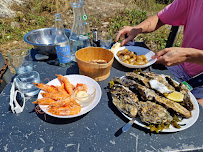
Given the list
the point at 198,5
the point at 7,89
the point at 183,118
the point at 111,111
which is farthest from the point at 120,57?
the point at 7,89

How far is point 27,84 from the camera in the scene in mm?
1310

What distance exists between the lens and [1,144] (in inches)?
36.5

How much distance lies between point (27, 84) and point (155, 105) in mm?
1182

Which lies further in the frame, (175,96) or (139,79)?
(139,79)

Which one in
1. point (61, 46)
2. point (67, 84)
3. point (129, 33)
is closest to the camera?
point (67, 84)

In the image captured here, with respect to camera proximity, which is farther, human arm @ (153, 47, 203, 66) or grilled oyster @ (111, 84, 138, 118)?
human arm @ (153, 47, 203, 66)

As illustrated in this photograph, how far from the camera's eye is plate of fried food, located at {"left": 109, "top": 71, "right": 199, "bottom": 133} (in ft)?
3.25

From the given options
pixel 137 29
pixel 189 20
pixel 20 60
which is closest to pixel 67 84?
pixel 20 60

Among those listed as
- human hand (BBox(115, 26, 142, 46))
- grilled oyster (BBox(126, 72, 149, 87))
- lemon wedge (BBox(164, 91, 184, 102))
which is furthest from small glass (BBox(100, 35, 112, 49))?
lemon wedge (BBox(164, 91, 184, 102))

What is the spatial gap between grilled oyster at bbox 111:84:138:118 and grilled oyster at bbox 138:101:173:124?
6 centimetres

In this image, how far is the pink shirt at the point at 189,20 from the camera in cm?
171

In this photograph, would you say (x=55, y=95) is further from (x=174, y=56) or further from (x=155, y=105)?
(x=174, y=56)

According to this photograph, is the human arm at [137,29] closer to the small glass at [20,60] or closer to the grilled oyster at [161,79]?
the grilled oyster at [161,79]

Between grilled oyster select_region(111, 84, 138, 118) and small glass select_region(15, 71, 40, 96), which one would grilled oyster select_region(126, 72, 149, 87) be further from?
small glass select_region(15, 71, 40, 96)
